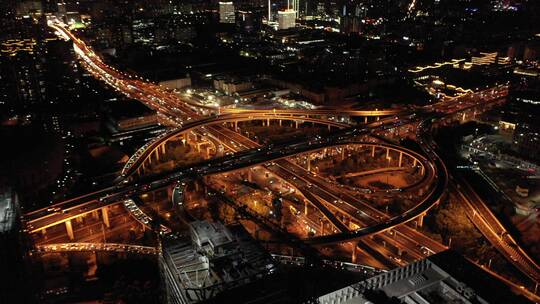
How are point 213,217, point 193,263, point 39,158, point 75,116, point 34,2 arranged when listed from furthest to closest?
point 34,2
point 75,116
point 39,158
point 213,217
point 193,263

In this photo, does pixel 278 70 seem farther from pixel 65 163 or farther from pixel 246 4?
pixel 246 4

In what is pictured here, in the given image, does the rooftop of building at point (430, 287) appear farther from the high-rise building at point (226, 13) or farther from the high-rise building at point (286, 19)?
the high-rise building at point (226, 13)

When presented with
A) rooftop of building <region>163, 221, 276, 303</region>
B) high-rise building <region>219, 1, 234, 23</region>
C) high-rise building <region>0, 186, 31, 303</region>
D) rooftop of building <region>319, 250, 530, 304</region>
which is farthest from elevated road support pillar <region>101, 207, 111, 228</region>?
high-rise building <region>219, 1, 234, 23</region>

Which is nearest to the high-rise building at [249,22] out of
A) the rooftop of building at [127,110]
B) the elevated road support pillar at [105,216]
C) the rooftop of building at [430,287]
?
the rooftop of building at [127,110]

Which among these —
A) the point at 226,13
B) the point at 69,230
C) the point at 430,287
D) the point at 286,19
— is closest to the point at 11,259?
the point at 69,230

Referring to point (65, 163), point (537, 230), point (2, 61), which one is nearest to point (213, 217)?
point (65, 163)

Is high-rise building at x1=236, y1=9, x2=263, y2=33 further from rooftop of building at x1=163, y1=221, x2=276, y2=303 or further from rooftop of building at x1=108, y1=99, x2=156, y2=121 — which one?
rooftop of building at x1=163, y1=221, x2=276, y2=303

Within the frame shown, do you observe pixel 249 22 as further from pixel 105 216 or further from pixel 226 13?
pixel 105 216
